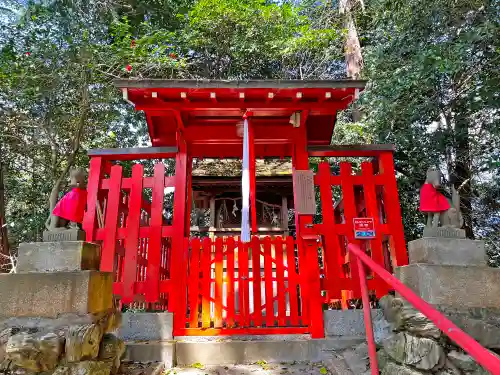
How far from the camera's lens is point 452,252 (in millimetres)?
3115

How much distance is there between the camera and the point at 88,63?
9.52 meters

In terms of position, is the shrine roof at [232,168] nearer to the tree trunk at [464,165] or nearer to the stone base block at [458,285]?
the tree trunk at [464,165]

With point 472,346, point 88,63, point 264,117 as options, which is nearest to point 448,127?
point 264,117

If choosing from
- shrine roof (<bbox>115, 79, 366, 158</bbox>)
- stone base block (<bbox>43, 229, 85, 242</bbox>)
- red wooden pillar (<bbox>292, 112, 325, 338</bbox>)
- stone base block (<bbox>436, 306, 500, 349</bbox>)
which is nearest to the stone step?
red wooden pillar (<bbox>292, 112, 325, 338</bbox>)

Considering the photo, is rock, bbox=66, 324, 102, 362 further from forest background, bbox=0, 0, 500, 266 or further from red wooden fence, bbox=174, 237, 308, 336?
forest background, bbox=0, 0, 500, 266

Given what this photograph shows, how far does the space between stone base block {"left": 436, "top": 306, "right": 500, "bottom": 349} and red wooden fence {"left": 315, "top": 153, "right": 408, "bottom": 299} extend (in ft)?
7.16

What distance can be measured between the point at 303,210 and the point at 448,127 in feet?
20.6

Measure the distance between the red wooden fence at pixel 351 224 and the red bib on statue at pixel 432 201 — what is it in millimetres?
1592

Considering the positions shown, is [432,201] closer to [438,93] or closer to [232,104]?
[232,104]

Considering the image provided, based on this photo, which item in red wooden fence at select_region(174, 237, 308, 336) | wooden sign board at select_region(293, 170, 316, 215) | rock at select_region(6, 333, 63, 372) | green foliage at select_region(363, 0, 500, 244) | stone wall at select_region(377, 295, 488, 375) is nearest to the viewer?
stone wall at select_region(377, 295, 488, 375)

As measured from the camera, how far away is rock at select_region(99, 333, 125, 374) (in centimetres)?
329

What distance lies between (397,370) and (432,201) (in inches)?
69.2

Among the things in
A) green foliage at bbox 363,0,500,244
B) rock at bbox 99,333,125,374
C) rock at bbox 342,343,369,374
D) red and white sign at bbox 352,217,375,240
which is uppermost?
green foliage at bbox 363,0,500,244

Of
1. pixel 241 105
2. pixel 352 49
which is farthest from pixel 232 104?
pixel 352 49
